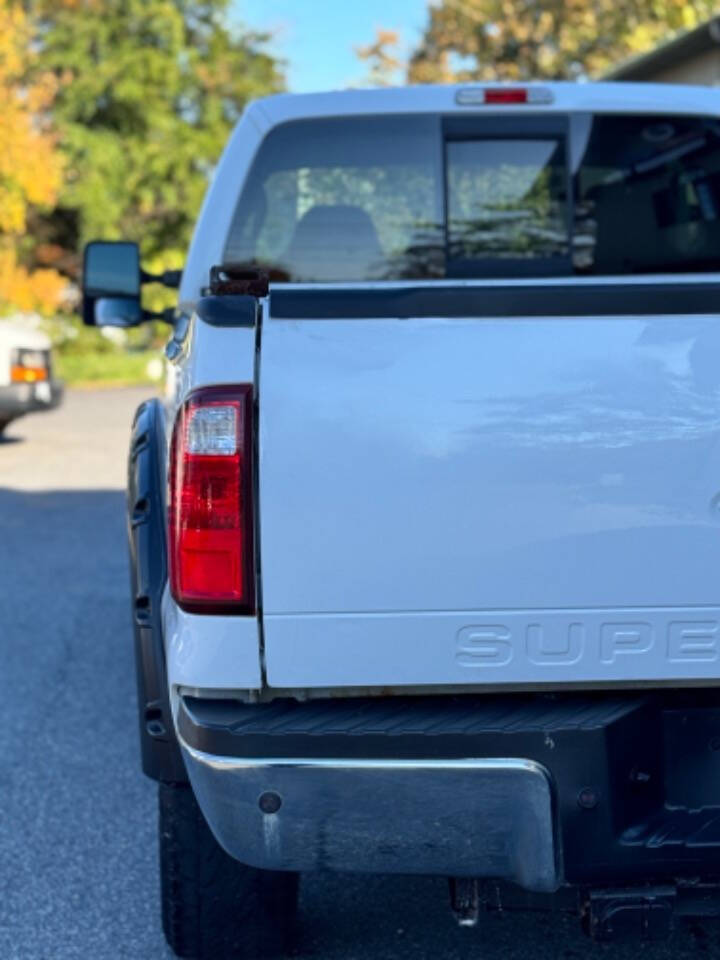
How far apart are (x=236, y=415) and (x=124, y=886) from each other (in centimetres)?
191

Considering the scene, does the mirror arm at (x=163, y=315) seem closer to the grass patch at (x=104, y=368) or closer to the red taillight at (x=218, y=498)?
the red taillight at (x=218, y=498)

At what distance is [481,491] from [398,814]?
0.61 m

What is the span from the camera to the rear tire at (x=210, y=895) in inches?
138

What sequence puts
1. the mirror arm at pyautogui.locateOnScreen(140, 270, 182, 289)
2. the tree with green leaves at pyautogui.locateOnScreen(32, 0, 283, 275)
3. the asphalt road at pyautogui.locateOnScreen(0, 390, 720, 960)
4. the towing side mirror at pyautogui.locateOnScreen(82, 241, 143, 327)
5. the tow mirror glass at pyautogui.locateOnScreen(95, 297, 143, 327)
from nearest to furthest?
the asphalt road at pyautogui.locateOnScreen(0, 390, 720, 960), the towing side mirror at pyautogui.locateOnScreen(82, 241, 143, 327), the tow mirror glass at pyautogui.locateOnScreen(95, 297, 143, 327), the mirror arm at pyautogui.locateOnScreen(140, 270, 182, 289), the tree with green leaves at pyautogui.locateOnScreen(32, 0, 283, 275)

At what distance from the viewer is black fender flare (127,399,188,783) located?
11.5ft

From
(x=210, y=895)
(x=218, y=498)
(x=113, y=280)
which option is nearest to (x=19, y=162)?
(x=113, y=280)

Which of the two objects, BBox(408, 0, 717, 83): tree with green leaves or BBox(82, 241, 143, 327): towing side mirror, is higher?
BBox(408, 0, 717, 83): tree with green leaves

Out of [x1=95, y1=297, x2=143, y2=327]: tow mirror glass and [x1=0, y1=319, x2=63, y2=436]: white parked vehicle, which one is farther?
[x1=0, y1=319, x2=63, y2=436]: white parked vehicle

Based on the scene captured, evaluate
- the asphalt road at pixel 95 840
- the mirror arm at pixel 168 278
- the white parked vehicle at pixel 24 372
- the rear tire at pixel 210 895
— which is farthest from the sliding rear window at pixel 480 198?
the white parked vehicle at pixel 24 372

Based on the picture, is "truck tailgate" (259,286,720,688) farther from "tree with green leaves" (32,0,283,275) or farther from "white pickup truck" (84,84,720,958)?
"tree with green leaves" (32,0,283,275)

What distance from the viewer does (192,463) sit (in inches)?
118

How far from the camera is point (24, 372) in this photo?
15141 millimetres

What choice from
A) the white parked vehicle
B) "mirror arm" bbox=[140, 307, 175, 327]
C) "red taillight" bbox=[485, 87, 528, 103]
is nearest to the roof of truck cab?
"red taillight" bbox=[485, 87, 528, 103]

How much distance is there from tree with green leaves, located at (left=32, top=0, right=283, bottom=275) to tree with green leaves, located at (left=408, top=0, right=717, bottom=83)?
6274 millimetres
